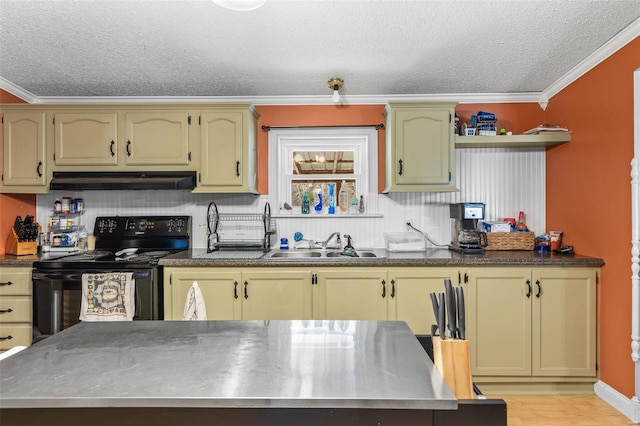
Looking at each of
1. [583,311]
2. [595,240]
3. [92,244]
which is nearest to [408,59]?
[595,240]

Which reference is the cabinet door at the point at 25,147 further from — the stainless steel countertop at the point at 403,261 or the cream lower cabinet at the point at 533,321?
the cream lower cabinet at the point at 533,321

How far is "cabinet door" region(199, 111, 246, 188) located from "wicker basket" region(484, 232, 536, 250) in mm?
2197

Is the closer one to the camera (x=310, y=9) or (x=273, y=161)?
(x=310, y=9)

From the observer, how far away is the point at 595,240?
8.79 feet

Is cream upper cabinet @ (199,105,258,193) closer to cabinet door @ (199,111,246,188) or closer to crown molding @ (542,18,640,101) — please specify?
cabinet door @ (199,111,246,188)

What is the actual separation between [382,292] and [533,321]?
112 centimetres

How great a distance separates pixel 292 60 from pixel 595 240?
8.42 ft

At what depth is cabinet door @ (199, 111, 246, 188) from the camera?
3.12 m

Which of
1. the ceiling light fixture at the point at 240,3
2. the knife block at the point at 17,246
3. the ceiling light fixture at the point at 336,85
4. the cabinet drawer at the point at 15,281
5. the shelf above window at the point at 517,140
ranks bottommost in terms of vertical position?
the cabinet drawer at the point at 15,281

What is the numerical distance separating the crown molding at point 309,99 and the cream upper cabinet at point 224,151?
35 centimetres

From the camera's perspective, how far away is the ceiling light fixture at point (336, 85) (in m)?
2.98

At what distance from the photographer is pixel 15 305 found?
9.08ft

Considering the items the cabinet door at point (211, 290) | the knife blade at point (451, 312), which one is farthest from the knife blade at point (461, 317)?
the cabinet door at point (211, 290)

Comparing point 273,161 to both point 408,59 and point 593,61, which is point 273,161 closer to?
point 408,59
